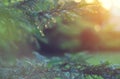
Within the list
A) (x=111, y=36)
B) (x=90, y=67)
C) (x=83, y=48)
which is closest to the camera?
(x=90, y=67)

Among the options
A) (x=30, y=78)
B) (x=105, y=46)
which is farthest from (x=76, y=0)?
(x=105, y=46)

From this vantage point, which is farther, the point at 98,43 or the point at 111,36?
the point at 98,43

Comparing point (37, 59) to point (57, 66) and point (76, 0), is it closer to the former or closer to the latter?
point (57, 66)

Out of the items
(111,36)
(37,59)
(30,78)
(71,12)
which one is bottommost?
(30,78)

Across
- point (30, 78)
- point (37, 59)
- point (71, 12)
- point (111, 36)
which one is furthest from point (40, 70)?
point (111, 36)

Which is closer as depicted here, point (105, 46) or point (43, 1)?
point (43, 1)

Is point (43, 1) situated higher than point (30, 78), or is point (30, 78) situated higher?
point (43, 1)

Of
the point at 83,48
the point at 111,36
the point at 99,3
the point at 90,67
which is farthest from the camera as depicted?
the point at 83,48

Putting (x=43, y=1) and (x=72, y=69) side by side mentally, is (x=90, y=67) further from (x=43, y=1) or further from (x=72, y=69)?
(x=43, y=1)

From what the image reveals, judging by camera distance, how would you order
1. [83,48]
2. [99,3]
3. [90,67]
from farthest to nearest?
[83,48]
[99,3]
[90,67]
